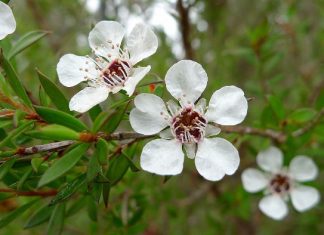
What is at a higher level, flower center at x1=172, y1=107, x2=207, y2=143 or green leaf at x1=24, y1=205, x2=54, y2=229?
flower center at x1=172, y1=107, x2=207, y2=143

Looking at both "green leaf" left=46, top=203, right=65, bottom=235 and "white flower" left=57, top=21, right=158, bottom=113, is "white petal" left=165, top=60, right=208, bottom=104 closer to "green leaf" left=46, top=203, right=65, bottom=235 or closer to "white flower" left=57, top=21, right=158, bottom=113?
"white flower" left=57, top=21, right=158, bottom=113

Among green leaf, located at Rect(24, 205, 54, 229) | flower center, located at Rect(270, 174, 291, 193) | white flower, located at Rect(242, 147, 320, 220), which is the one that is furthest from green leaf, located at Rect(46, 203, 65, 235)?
flower center, located at Rect(270, 174, 291, 193)

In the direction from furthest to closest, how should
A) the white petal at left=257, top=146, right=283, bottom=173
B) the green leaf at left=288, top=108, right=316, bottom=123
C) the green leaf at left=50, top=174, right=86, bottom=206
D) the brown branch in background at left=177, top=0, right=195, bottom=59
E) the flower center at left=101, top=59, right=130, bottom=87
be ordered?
the brown branch in background at left=177, top=0, right=195, bottom=59 < the white petal at left=257, top=146, right=283, bottom=173 < the green leaf at left=288, top=108, right=316, bottom=123 < the flower center at left=101, top=59, right=130, bottom=87 < the green leaf at left=50, top=174, right=86, bottom=206

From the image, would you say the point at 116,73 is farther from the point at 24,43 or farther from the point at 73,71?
the point at 24,43

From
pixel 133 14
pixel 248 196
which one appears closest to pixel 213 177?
pixel 248 196

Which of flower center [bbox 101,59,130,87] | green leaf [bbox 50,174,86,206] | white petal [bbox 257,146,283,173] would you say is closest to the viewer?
green leaf [bbox 50,174,86,206]

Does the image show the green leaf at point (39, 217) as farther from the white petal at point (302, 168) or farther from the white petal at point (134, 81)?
the white petal at point (302, 168)

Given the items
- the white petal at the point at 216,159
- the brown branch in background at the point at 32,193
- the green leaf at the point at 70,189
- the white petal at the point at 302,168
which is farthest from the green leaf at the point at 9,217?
the white petal at the point at 302,168
